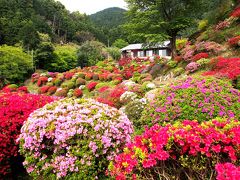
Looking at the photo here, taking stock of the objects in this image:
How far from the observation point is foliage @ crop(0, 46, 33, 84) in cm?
3206

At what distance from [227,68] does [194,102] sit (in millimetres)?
7394

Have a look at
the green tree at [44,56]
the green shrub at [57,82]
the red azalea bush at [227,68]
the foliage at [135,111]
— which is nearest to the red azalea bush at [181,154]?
the foliage at [135,111]

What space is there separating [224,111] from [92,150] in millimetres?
3847

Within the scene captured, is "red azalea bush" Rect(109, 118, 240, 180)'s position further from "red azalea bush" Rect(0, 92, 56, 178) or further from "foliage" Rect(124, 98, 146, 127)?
"foliage" Rect(124, 98, 146, 127)

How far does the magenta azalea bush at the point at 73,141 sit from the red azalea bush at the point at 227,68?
25.9ft

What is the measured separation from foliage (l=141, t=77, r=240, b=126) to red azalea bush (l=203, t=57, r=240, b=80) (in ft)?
14.1

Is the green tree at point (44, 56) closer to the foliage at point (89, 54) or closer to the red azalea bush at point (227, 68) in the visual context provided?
the foliage at point (89, 54)

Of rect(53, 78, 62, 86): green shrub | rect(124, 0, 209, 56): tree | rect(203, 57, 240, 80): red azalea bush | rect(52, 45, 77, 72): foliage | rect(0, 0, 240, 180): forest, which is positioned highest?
rect(124, 0, 209, 56): tree

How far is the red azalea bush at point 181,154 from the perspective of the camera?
117 inches

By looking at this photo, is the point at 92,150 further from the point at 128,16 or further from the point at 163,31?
the point at 128,16

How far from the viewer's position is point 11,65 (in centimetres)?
3284

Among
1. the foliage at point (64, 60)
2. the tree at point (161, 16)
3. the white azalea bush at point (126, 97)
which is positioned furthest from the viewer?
the foliage at point (64, 60)

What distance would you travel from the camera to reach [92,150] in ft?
13.8

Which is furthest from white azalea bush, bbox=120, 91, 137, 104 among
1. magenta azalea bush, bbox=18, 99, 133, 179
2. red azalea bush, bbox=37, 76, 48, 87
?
red azalea bush, bbox=37, 76, 48, 87
